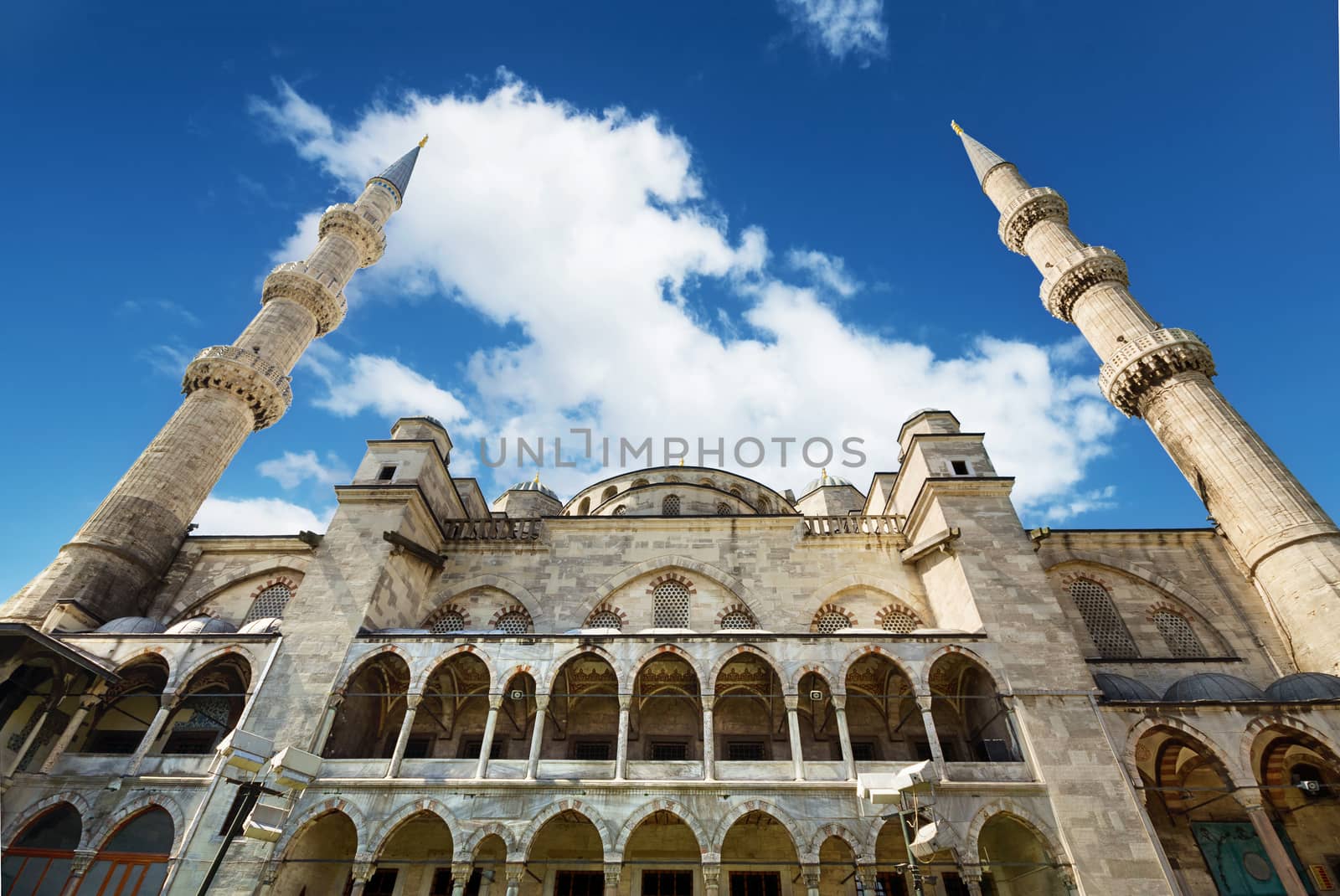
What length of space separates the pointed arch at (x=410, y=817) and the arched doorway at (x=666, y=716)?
164 inches

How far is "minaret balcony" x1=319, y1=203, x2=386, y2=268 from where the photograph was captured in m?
26.0

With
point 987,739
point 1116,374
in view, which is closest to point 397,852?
point 987,739

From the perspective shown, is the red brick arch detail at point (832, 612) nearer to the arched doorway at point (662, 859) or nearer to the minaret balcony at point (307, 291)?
the arched doorway at point (662, 859)

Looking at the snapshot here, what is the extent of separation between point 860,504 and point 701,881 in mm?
16191

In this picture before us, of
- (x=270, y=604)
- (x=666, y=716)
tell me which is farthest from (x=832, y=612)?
(x=270, y=604)

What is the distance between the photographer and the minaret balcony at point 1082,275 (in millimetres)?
21750

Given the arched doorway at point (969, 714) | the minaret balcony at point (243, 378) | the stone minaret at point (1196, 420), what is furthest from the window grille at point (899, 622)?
the minaret balcony at point (243, 378)

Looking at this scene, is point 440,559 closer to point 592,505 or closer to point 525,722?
point 525,722

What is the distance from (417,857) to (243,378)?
14.2 meters

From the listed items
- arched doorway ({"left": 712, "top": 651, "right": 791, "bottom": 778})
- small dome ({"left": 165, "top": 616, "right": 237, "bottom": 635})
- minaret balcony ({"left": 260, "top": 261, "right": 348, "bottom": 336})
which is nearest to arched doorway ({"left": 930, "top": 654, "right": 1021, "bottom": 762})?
arched doorway ({"left": 712, "top": 651, "right": 791, "bottom": 778})

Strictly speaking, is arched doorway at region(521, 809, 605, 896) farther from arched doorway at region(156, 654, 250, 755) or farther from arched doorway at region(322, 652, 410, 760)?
arched doorway at region(156, 654, 250, 755)

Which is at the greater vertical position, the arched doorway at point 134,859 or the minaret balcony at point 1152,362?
the minaret balcony at point 1152,362

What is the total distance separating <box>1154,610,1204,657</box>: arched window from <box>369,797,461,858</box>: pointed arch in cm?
1618

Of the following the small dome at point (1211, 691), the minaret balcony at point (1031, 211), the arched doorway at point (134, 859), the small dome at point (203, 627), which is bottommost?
the arched doorway at point (134, 859)
